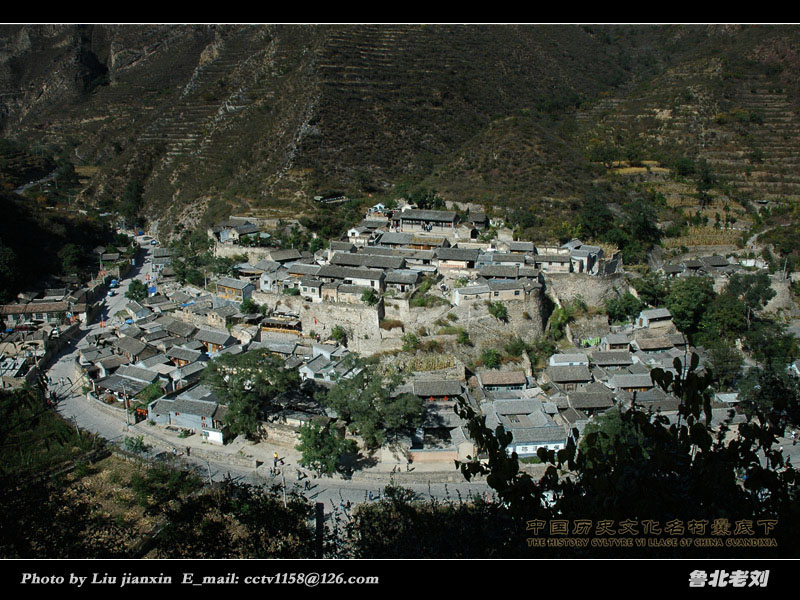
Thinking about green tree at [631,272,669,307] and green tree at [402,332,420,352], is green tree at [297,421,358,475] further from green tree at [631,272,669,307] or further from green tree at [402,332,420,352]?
green tree at [631,272,669,307]

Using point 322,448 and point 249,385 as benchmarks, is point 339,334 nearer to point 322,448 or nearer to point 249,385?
point 249,385

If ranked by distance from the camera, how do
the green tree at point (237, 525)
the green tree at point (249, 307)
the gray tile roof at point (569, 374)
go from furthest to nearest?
the green tree at point (249, 307)
the gray tile roof at point (569, 374)
the green tree at point (237, 525)

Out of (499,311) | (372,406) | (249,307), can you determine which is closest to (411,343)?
(499,311)

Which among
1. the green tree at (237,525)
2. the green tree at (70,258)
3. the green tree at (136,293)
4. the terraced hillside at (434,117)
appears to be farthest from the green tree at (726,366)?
the green tree at (70,258)

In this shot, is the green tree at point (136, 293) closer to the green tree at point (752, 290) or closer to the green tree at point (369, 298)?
the green tree at point (369, 298)

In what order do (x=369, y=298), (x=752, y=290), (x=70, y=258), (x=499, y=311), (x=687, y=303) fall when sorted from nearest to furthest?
(x=499, y=311) → (x=369, y=298) → (x=687, y=303) → (x=752, y=290) → (x=70, y=258)

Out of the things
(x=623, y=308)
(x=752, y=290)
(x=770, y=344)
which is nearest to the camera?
(x=770, y=344)
